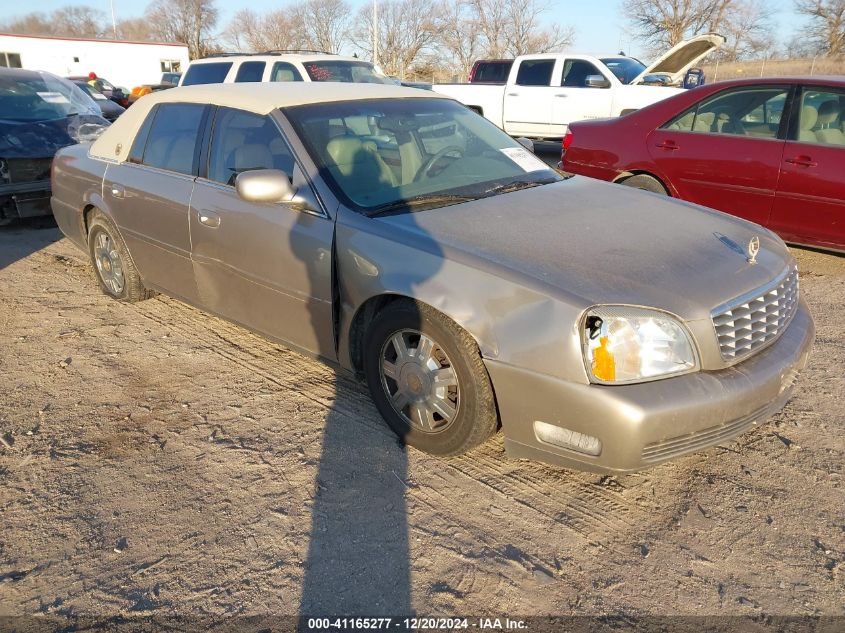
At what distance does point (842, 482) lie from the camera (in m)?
2.92

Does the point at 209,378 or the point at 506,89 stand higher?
the point at 506,89

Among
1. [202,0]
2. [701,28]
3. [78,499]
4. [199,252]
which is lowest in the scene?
[78,499]

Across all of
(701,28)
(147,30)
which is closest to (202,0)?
(147,30)

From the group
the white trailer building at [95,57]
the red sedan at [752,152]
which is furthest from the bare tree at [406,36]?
the red sedan at [752,152]

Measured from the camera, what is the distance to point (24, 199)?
7223 mm

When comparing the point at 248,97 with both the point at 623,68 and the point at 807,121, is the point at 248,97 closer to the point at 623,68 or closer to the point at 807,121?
the point at 807,121

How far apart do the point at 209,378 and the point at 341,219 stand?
1.41m

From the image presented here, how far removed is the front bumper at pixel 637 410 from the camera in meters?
2.45

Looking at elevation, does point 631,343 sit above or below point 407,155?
below

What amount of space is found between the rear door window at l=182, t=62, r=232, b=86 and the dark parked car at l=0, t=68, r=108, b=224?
8.83 ft

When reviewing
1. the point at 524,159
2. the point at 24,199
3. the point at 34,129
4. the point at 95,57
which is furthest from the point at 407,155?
the point at 95,57

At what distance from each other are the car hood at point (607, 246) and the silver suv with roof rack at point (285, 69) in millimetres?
8007

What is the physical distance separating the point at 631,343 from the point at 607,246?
0.60 metres

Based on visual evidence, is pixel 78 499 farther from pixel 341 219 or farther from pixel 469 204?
pixel 469 204
